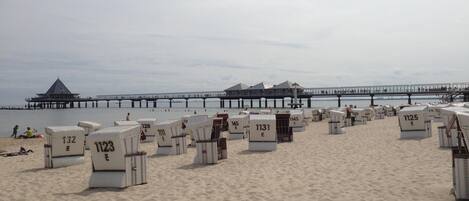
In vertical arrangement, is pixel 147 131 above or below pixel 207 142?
below

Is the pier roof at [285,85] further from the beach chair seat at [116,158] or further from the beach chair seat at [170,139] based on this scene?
the beach chair seat at [116,158]

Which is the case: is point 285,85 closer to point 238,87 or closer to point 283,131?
point 238,87

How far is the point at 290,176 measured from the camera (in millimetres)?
8789

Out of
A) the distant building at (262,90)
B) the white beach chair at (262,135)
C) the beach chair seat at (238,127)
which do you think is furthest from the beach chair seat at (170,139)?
the distant building at (262,90)

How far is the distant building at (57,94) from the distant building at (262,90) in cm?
5259

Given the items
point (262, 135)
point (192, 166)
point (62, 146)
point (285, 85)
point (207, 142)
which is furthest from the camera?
point (285, 85)

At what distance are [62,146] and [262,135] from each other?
17.8 ft

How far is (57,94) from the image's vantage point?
123 m

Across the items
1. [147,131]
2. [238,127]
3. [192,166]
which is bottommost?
[192,166]

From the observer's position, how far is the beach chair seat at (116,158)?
7.79 metres

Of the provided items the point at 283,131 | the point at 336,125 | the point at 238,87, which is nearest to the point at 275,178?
the point at 283,131

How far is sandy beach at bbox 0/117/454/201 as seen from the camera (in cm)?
715

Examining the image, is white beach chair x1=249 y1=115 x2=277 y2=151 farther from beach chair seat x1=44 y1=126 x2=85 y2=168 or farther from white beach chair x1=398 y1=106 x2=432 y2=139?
white beach chair x1=398 y1=106 x2=432 y2=139

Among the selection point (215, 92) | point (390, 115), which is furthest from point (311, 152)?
point (215, 92)
